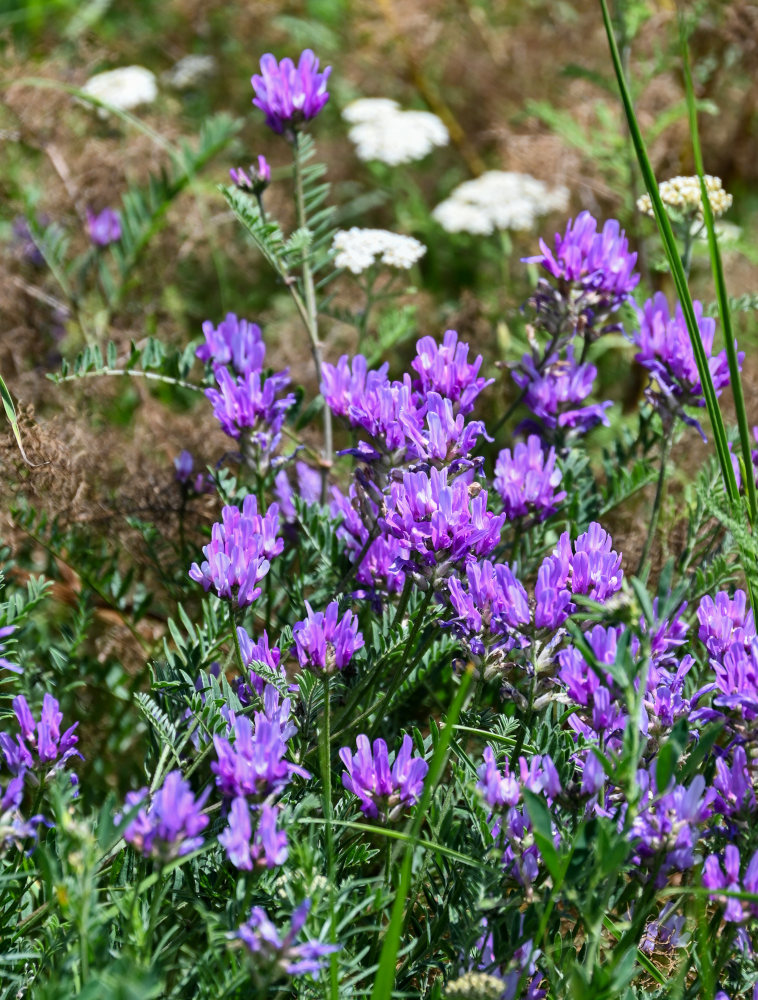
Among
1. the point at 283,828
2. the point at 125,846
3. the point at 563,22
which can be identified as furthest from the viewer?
the point at 563,22

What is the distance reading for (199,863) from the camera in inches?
57.9

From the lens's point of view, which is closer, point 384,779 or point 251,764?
point 251,764

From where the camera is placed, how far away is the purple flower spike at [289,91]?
6.40ft

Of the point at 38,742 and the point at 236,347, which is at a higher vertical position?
the point at 236,347

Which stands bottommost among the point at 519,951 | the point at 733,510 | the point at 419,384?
the point at 519,951

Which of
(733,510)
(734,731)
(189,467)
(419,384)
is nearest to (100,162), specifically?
(189,467)

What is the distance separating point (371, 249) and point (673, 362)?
914mm

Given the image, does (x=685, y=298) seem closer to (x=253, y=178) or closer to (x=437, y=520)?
(x=437, y=520)

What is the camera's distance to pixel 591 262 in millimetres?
1896

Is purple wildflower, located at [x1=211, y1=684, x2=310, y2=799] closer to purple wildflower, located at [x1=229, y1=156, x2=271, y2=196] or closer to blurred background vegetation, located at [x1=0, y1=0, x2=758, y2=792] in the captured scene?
blurred background vegetation, located at [x1=0, y1=0, x2=758, y2=792]

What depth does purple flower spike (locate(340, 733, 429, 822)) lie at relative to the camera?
1407 millimetres

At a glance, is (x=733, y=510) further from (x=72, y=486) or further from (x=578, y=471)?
→ (x=72, y=486)

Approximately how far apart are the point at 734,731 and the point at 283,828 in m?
0.59

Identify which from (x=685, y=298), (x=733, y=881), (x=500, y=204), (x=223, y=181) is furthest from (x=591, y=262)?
(x=223, y=181)
